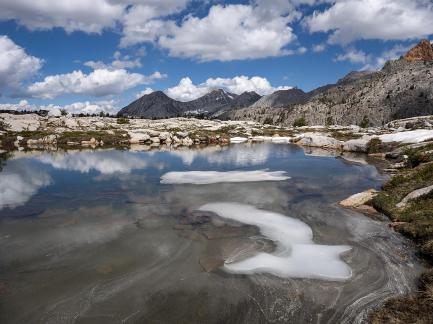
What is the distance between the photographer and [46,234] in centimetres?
1777

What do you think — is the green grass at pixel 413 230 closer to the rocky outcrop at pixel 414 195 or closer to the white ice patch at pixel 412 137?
the rocky outcrop at pixel 414 195

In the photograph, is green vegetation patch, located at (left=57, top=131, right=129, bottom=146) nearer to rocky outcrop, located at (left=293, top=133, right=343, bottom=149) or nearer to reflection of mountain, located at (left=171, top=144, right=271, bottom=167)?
reflection of mountain, located at (left=171, top=144, right=271, bottom=167)

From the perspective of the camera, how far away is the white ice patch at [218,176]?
108 feet

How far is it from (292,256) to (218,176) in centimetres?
2086

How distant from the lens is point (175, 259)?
14859 millimetres

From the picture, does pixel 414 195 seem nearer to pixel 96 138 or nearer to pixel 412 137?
pixel 412 137

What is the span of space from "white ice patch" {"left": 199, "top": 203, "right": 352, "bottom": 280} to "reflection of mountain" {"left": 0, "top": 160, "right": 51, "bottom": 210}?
16688mm

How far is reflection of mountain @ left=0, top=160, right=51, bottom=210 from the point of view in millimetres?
25759

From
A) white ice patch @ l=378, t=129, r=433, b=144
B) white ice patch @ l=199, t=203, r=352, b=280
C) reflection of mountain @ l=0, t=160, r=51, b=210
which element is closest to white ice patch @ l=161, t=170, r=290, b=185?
reflection of mountain @ l=0, t=160, r=51, b=210

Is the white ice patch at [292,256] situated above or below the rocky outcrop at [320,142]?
below

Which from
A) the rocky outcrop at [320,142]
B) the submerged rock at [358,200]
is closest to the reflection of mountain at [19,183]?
the submerged rock at [358,200]

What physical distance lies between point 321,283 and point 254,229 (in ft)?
20.5

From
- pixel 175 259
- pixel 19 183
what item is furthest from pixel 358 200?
pixel 19 183

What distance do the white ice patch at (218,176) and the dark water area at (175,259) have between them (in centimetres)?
394
